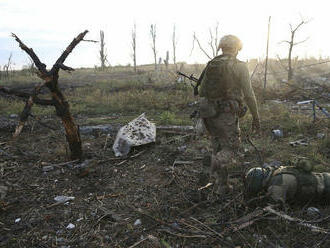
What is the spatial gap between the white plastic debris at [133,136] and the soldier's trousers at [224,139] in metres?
1.93

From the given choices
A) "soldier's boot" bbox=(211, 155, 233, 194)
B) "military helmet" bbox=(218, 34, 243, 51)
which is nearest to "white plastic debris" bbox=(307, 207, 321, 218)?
"soldier's boot" bbox=(211, 155, 233, 194)

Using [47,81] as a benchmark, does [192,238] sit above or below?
below

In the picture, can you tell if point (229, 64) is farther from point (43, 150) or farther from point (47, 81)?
point (43, 150)

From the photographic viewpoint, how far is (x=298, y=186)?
9.89 feet

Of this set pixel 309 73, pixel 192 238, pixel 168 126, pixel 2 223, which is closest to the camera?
pixel 192 238

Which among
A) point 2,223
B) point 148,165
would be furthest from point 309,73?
point 2,223

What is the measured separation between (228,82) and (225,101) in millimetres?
238

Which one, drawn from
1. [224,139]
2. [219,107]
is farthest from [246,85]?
[224,139]

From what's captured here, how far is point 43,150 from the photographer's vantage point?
5508 millimetres

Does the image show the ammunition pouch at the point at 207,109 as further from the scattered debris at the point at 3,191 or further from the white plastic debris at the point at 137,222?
the scattered debris at the point at 3,191

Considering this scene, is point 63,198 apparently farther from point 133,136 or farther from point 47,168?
point 133,136

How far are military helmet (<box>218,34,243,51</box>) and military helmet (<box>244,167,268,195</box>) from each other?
1.50 m

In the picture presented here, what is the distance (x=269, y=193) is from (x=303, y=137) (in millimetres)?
3161

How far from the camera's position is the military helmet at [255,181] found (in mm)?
3170
